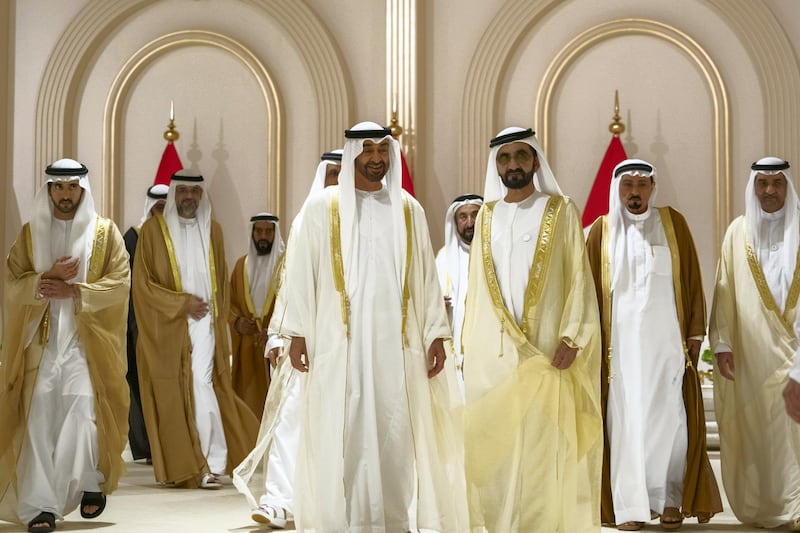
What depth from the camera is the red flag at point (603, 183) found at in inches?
405

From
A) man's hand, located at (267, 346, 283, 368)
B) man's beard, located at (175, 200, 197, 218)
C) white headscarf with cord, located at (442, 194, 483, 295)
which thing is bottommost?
man's hand, located at (267, 346, 283, 368)

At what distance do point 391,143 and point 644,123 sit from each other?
5.17m

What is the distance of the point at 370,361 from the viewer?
5430mm

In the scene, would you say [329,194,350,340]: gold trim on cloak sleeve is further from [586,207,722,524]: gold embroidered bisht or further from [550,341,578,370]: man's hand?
[586,207,722,524]: gold embroidered bisht

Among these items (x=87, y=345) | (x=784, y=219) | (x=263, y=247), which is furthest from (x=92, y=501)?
(x=784, y=219)

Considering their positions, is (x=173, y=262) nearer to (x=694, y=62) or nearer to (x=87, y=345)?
(x=87, y=345)

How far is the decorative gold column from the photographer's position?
10641 mm

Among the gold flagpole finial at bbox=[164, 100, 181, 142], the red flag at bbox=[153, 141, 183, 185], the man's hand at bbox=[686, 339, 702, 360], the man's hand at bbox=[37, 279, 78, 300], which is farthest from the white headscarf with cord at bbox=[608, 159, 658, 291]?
the gold flagpole finial at bbox=[164, 100, 181, 142]

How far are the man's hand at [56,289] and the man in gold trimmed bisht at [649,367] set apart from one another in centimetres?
265

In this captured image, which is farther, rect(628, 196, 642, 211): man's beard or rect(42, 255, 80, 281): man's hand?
rect(628, 196, 642, 211): man's beard

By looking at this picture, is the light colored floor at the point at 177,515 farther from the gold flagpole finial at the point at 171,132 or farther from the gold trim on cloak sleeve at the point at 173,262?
the gold flagpole finial at the point at 171,132

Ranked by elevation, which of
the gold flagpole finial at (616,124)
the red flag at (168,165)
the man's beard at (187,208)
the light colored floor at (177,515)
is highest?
the gold flagpole finial at (616,124)

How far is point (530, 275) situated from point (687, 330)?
4.43ft

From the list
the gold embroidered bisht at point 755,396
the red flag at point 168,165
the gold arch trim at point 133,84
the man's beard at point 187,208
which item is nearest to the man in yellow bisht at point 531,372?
the gold embroidered bisht at point 755,396
